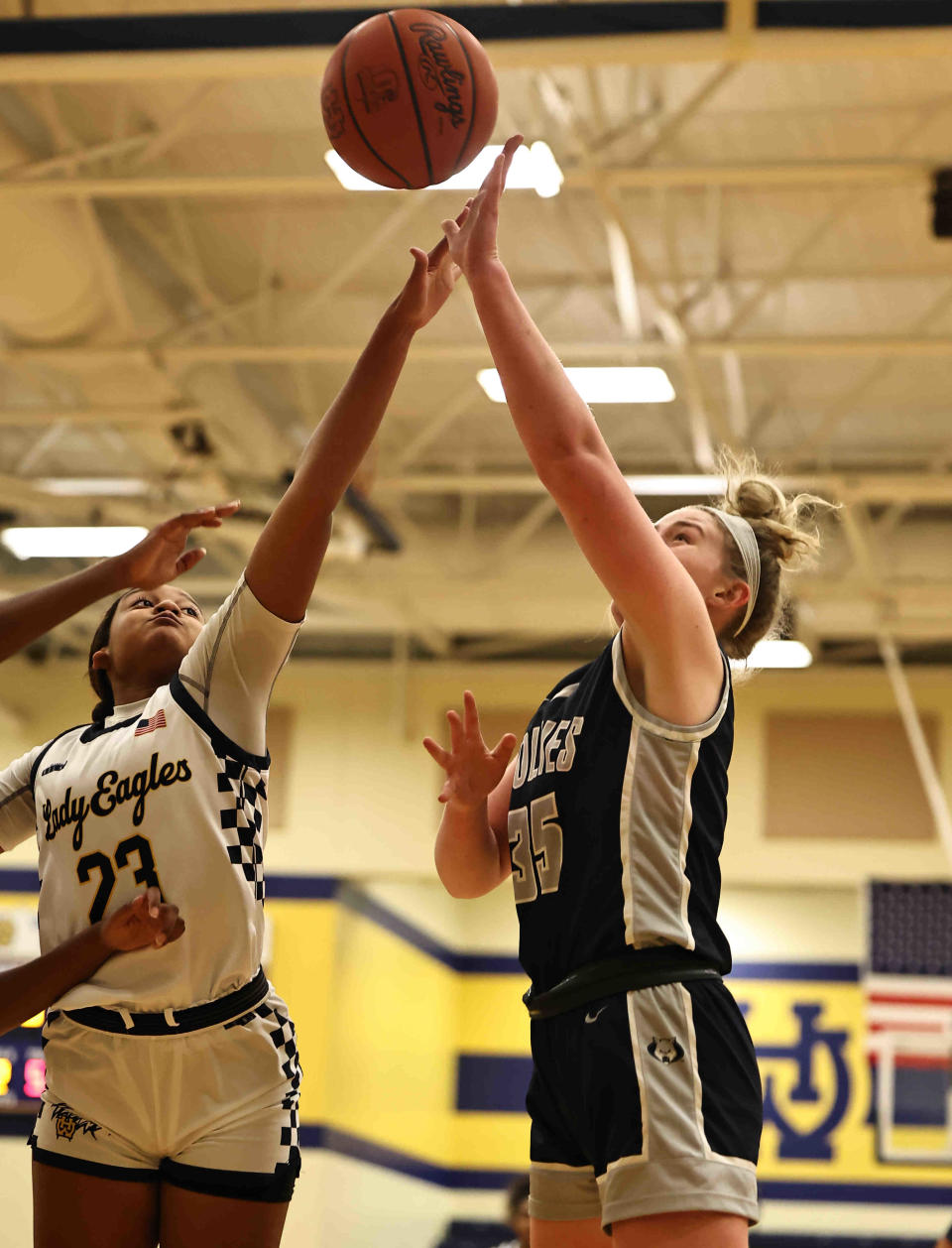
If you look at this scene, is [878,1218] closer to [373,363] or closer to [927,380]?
[927,380]

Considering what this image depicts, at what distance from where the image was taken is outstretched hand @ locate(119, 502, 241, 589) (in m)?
2.70

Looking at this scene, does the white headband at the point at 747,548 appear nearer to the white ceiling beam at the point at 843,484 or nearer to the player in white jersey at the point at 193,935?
the player in white jersey at the point at 193,935

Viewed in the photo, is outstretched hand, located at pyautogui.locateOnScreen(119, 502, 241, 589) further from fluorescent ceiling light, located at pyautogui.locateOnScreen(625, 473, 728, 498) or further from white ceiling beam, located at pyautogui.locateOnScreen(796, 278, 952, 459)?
fluorescent ceiling light, located at pyautogui.locateOnScreen(625, 473, 728, 498)

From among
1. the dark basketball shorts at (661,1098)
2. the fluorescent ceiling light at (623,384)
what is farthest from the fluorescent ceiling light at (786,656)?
the dark basketball shorts at (661,1098)

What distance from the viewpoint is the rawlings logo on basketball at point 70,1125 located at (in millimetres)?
2514

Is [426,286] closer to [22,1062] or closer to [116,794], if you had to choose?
[116,794]

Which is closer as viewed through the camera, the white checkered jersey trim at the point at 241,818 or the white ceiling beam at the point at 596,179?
the white checkered jersey trim at the point at 241,818

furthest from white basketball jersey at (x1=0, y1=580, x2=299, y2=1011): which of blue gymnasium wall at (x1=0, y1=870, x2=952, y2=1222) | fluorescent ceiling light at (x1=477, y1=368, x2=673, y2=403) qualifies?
blue gymnasium wall at (x1=0, y1=870, x2=952, y2=1222)

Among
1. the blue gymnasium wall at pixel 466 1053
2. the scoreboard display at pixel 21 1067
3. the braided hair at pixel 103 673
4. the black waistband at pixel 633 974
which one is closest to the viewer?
the black waistband at pixel 633 974

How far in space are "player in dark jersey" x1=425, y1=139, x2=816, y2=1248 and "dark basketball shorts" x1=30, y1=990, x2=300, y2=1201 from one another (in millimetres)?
428

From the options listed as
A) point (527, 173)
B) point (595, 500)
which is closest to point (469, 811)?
point (595, 500)

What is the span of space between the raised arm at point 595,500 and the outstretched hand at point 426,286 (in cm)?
17

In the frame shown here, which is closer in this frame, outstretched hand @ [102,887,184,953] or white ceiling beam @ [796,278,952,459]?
outstretched hand @ [102,887,184,953]

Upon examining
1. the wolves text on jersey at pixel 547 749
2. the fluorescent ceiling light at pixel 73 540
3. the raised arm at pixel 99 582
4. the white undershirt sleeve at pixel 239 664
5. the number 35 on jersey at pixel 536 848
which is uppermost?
the fluorescent ceiling light at pixel 73 540
